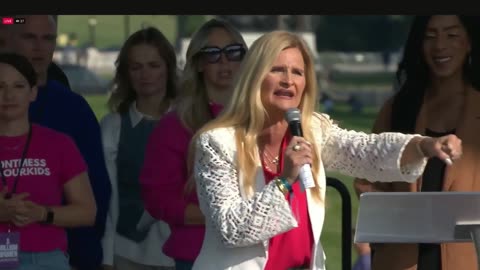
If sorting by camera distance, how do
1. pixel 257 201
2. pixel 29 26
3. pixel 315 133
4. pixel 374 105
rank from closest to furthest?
pixel 257 201, pixel 315 133, pixel 29 26, pixel 374 105

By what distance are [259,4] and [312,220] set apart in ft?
2.87

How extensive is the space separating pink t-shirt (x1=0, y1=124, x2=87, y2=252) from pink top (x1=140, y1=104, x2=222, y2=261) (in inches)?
12.1

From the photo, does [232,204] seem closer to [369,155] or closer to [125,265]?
[369,155]

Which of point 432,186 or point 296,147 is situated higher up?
point 296,147

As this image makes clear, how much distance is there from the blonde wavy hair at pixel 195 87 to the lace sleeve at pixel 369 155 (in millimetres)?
821

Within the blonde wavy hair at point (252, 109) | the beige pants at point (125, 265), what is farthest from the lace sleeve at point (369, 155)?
the beige pants at point (125, 265)

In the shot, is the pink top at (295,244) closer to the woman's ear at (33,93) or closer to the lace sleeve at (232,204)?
the lace sleeve at (232,204)

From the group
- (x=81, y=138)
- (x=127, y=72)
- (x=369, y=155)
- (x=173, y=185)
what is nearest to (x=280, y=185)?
(x=369, y=155)

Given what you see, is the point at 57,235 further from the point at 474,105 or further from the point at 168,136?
the point at 474,105

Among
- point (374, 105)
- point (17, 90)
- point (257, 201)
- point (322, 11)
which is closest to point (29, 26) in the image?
point (17, 90)

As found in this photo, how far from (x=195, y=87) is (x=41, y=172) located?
0.75 m

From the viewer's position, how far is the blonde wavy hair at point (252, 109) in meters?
4.39

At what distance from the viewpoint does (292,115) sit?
13.9 feet

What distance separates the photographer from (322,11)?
4.79m
